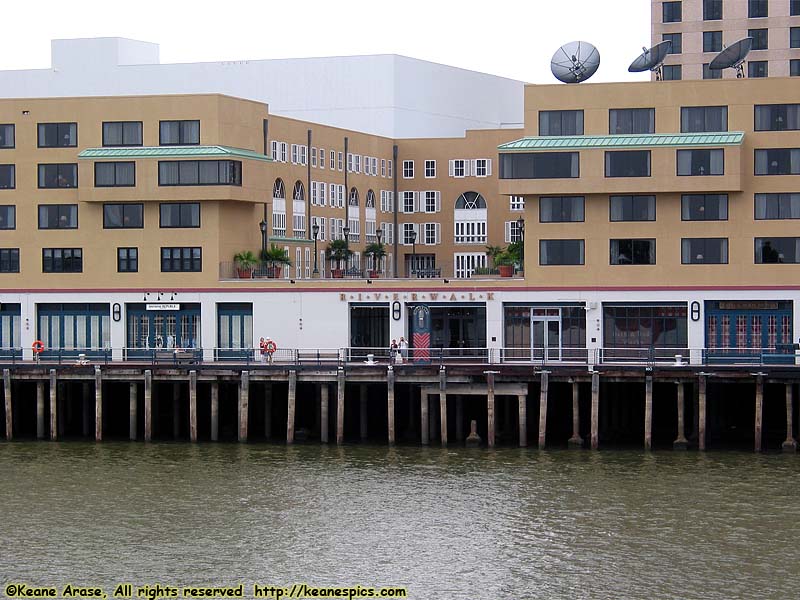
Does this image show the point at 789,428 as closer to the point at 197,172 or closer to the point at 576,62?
the point at 576,62

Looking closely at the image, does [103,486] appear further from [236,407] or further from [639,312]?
[639,312]

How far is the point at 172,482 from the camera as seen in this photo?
219 feet

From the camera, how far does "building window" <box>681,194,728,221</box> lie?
8281cm

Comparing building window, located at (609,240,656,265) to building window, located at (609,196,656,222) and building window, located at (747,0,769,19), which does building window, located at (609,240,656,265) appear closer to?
building window, located at (609,196,656,222)

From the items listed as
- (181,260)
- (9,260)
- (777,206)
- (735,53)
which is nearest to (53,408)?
(181,260)

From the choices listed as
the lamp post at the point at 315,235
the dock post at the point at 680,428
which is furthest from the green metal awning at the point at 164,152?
the dock post at the point at 680,428

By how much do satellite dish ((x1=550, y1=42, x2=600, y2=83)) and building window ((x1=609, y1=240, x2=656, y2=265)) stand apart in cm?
896

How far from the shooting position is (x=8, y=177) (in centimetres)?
9062

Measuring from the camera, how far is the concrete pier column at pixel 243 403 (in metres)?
76.2

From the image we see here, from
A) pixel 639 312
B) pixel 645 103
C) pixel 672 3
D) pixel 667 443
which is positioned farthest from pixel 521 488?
pixel 672 3

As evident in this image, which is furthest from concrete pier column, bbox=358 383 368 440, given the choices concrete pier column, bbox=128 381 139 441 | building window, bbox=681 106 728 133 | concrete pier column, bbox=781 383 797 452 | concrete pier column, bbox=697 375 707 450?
building window, bbox=681 106 728 133

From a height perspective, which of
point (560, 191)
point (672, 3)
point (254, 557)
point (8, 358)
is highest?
point (672, 3)

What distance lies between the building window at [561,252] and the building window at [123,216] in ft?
69.5

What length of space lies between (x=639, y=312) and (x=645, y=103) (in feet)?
33.7
